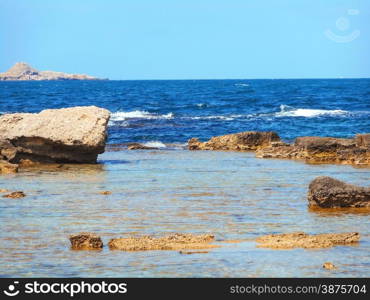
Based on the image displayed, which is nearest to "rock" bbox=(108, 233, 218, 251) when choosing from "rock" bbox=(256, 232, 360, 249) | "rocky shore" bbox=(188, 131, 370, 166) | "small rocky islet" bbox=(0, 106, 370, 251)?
"rock" bbox=(256, 232, 360, 249)

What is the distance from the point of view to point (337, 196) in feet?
41.0

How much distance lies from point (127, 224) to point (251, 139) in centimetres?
1357

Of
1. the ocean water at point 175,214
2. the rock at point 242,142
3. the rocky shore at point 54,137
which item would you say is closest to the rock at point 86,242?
the ocean water at point 175,214

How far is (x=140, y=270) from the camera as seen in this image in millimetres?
8438

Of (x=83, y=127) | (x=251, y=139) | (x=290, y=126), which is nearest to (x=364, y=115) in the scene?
(x=290, y=126)

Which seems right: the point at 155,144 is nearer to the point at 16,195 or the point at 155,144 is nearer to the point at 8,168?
the point at 8,168

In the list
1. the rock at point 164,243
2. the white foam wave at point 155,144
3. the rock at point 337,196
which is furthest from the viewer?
the white foam wave at point 155,144

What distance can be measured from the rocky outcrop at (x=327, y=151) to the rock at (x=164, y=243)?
9.98 meters

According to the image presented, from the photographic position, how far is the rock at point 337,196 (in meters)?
12.5

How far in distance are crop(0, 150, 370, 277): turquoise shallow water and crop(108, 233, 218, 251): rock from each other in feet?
0.63

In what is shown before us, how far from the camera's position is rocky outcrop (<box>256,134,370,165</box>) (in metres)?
19.5

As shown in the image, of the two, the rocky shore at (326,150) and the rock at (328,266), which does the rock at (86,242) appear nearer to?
the rock at (328,266)

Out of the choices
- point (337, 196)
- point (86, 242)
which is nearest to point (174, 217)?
point (86, 242)

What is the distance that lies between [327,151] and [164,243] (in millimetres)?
11430
